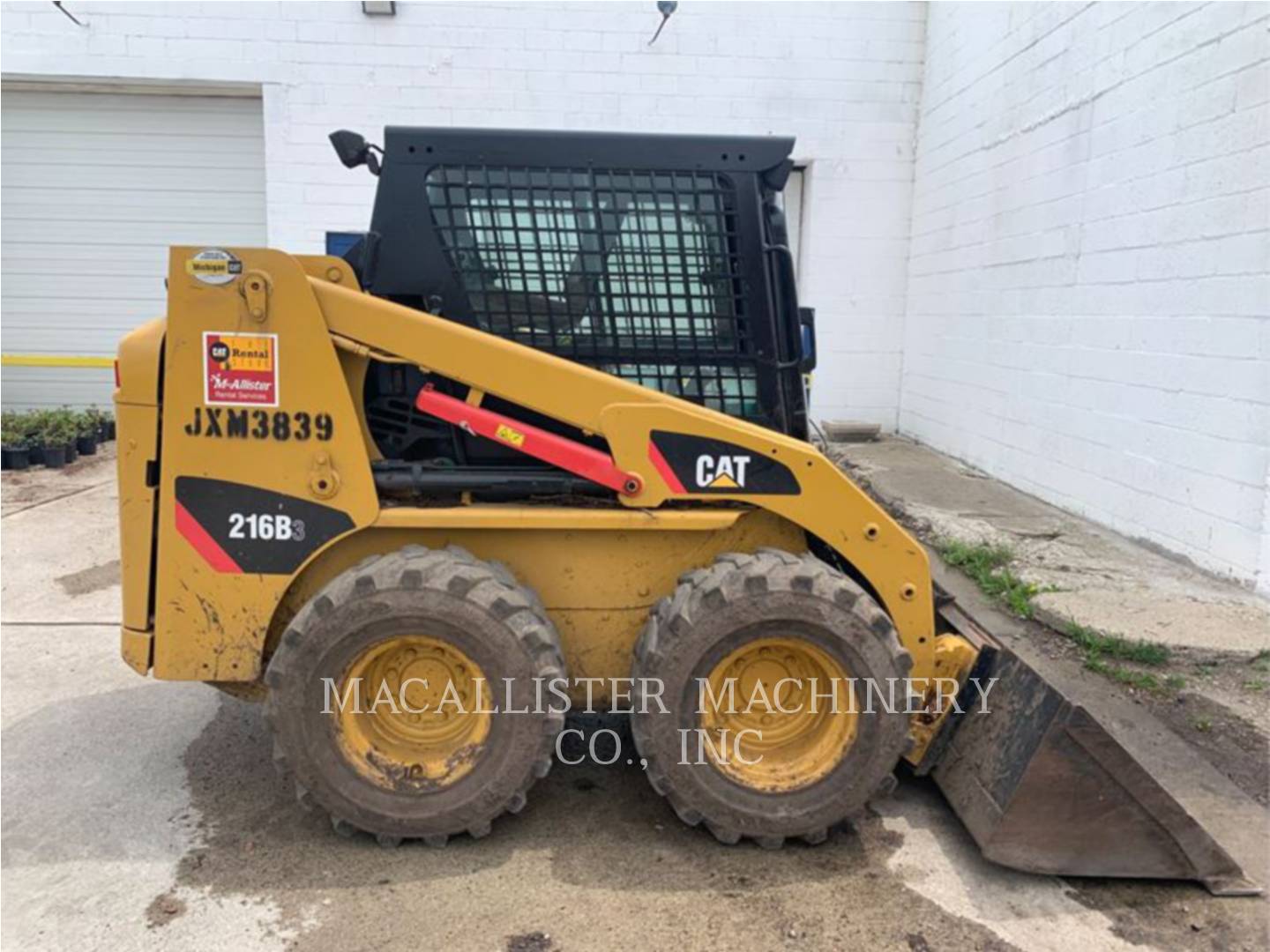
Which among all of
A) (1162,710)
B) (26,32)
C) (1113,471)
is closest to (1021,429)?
(1113,471)

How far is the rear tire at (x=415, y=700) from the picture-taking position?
294cm

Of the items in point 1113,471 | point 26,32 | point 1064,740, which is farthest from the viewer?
point 26,32

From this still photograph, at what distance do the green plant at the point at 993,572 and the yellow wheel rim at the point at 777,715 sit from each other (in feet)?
8.05

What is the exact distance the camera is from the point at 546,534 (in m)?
3.25

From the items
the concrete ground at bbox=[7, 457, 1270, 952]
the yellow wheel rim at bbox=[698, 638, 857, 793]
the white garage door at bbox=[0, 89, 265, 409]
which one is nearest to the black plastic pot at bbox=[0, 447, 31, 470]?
the white garage door at bbox=[0, 89, 265, 409]

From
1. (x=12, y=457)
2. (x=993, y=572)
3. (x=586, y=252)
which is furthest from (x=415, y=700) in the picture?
(x=12, y=457)

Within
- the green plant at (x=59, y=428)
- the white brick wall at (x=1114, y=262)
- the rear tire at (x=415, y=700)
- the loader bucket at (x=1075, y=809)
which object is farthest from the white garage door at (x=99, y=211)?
the loader bucket at (x=1075, y=809)

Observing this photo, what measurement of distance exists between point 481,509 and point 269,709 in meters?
0.93

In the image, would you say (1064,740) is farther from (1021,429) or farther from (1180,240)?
(1021,429)

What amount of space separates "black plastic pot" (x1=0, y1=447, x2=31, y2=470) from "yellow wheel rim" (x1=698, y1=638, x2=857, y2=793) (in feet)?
28.1

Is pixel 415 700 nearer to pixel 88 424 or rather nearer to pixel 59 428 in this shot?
pixel 59 428

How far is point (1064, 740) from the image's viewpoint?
2.90 meters

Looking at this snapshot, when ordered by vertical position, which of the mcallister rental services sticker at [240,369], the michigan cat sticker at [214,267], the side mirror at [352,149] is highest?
the side mirror at [352,149]

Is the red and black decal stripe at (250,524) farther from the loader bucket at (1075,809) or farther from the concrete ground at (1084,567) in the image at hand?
the concrete ground at (1084,567)
